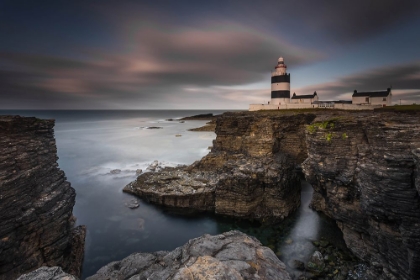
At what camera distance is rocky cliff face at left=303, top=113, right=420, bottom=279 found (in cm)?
829

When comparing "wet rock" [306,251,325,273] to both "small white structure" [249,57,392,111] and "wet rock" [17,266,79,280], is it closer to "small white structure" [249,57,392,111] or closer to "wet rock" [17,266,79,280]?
"wet rock" [17,266,79,280]

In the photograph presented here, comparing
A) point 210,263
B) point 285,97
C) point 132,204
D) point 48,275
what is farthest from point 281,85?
point 48,275

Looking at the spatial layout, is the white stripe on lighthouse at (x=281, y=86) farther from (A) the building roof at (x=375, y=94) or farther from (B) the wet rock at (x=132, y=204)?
(B) the wet rock at (x=132, y=204)

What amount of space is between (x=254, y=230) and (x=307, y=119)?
39.9 feet

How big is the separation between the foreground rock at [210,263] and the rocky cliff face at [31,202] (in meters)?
4.03

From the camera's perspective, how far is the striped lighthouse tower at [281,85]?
39.4m

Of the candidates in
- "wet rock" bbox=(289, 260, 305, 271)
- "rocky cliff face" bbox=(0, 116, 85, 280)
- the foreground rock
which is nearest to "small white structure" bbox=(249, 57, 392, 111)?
"wet rock" bbox=(289, 260, 305, 271)

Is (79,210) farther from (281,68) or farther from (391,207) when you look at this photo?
(281,68)

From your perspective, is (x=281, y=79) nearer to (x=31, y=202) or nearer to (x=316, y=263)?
(x=316, y=263)

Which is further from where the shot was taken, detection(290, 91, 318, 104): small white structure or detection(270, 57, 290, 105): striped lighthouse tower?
detection(290, 91, 318, 104): small white structure

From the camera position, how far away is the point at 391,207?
28.7 feet

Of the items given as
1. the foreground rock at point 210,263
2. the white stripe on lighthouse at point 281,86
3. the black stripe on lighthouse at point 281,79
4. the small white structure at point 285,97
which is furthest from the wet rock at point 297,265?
the black stripe on lighthouse at point 281,79

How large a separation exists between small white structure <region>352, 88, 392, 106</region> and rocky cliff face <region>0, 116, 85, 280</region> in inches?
1603

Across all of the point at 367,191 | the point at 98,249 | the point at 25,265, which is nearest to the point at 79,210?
the point at 98,249
